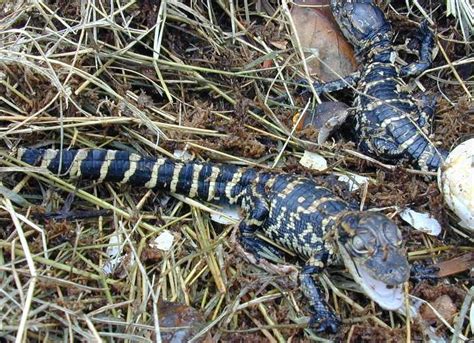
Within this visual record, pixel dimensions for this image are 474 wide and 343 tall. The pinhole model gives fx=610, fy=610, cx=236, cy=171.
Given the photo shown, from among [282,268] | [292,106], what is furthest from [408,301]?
[292,106]

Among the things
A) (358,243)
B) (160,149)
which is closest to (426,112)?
(358,243)

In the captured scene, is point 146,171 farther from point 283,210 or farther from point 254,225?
point 283,210

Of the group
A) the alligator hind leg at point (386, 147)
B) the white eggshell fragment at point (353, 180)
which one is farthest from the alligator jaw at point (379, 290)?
the alligator hind leg at point (386, 147)

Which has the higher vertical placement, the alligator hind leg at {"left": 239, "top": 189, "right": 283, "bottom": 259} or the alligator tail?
the alligator tail

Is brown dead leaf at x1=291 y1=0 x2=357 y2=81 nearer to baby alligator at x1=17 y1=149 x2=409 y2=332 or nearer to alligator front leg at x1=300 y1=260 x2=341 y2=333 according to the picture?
baby alligator at x1=17 y1=149 x2=409 y2=332

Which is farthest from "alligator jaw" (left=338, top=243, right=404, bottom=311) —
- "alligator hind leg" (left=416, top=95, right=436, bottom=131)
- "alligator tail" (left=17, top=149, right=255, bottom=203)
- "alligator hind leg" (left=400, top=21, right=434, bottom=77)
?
"alligator hind leg" (left=400, top=21, right=434, bottom=77)

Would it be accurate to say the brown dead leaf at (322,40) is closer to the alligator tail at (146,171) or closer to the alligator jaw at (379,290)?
the alligator tail at (146,171)
